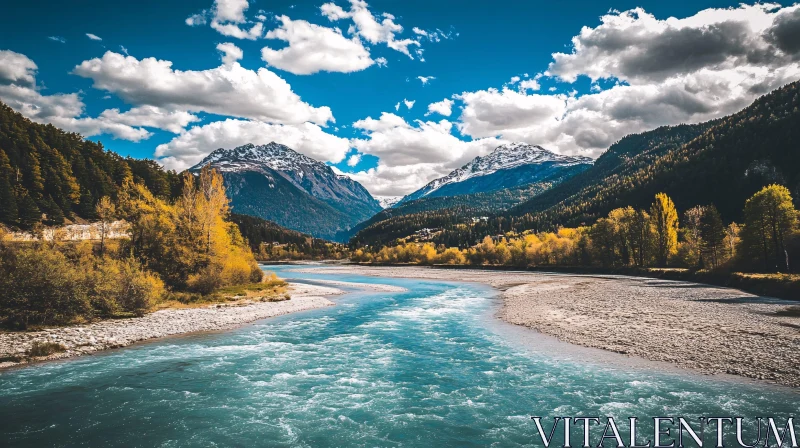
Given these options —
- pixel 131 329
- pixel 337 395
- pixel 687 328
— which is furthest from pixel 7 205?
pixel 687 328

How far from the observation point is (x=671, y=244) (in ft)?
313

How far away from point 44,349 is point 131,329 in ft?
22.2

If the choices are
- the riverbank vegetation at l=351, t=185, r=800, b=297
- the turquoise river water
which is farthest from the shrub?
the riverbank vegetation at l=351, t=185, r=800, b=297

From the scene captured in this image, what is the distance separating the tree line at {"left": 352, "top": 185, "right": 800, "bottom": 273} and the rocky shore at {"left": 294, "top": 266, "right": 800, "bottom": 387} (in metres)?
22.3

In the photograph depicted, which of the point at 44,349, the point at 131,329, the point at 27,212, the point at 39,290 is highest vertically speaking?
the point at 27,212

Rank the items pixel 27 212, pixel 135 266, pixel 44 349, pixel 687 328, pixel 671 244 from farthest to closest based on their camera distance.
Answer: pixel 671 244 → pixel 27 212 → pixel 135 266 → pixel 687 328 → pixel 44 349

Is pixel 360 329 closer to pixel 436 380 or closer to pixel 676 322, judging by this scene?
pixel 436 380

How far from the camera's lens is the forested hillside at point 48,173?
73562mm

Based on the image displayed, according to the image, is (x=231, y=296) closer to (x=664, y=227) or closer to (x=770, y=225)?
(x=770, y=225)

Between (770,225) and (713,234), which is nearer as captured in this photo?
(770,225)

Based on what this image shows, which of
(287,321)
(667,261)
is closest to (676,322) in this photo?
(287,321)

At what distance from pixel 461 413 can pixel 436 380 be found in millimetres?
→ 4180

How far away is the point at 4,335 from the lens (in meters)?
24.4

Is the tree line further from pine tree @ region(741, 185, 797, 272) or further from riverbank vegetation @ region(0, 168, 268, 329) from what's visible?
riverbank vegetation @ region(0, 168, 268, 329)
